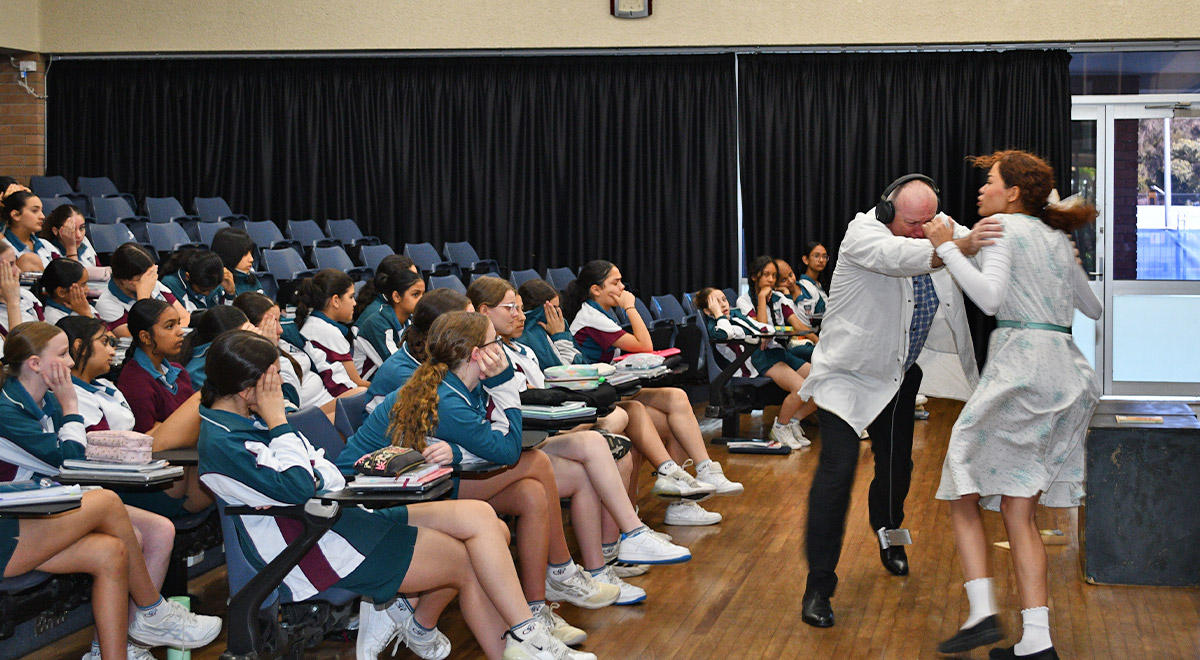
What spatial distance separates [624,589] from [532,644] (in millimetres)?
809

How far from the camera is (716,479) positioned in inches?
198

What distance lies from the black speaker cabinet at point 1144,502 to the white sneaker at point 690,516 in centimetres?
152

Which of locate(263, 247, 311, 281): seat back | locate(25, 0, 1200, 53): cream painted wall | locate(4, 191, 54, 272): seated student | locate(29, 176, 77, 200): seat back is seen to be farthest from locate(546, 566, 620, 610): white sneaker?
locate(29, 176, 77, 200): seat back

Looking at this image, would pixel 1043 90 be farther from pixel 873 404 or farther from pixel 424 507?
pixel 424 507

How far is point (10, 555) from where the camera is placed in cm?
259

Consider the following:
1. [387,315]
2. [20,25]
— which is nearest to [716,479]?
[387,315]

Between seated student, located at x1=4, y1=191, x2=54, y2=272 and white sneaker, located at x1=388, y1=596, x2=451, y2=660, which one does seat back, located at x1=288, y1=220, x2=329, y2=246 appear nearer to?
seated student, located at x1=4, y1=191, x2=54, y2=272

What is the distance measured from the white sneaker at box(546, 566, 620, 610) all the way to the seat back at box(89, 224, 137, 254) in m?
4.97

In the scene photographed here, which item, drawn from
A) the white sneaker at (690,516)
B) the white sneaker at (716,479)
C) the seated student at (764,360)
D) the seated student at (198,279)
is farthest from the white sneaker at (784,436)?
the seated student at (198,279)

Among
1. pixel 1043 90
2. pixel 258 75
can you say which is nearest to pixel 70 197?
pixel 258 75

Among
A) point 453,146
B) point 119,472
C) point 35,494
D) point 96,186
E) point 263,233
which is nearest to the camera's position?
point 35,494

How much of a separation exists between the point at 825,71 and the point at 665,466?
5712mm

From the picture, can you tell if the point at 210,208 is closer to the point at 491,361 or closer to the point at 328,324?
the point at 328,324

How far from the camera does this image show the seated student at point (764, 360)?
636 centimetres
